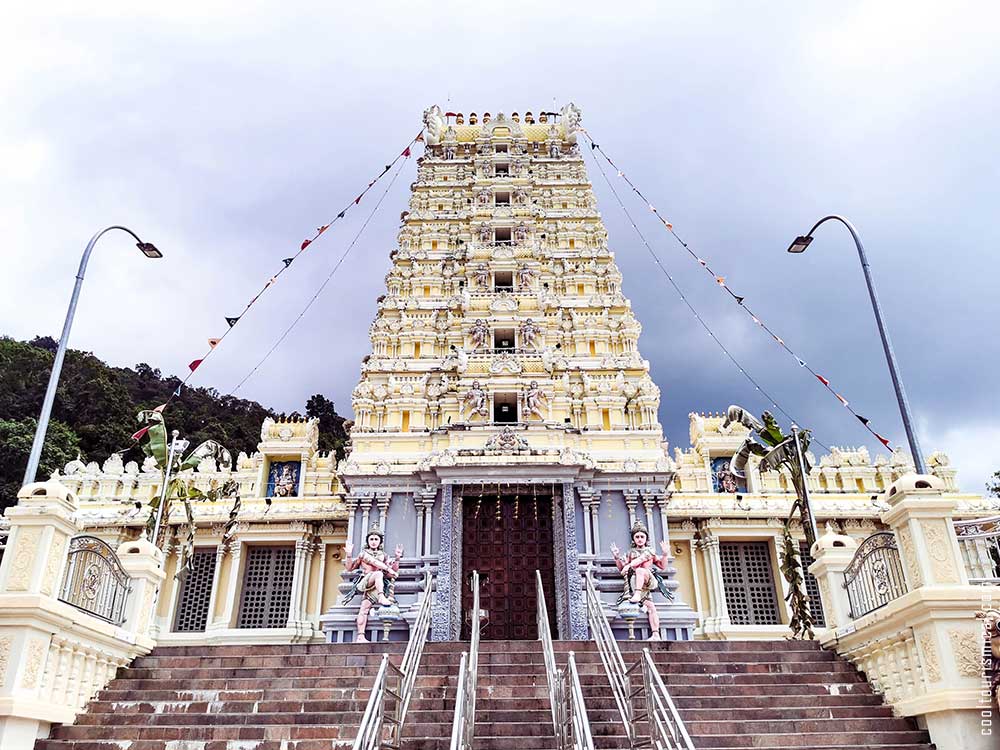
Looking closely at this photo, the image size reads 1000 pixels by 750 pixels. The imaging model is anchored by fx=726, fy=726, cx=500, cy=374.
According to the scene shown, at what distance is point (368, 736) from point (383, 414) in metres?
13.6

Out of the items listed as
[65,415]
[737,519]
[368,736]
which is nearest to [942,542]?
[368,736]

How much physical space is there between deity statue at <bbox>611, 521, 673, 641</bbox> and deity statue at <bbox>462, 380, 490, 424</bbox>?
4.94m

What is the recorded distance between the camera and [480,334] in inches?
823

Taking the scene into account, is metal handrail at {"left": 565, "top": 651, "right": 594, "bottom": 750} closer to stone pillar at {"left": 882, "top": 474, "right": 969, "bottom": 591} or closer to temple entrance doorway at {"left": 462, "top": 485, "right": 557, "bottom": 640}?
stone pillar at {"left": 882, "top": 474, "right": 969, "bottom": 591}

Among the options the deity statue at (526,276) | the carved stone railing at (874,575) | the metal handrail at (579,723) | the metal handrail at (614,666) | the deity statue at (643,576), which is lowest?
the metal handrail at (579,723)

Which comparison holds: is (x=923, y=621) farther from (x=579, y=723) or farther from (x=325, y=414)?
(x=325, y=414)

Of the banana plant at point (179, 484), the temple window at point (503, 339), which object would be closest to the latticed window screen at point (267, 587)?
the banana plant at point (179, 484)

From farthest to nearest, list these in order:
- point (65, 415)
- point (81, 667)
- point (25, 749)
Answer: point (65, 415) → point (81, 667) → point (25, 749)

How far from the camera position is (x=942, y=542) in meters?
8.55

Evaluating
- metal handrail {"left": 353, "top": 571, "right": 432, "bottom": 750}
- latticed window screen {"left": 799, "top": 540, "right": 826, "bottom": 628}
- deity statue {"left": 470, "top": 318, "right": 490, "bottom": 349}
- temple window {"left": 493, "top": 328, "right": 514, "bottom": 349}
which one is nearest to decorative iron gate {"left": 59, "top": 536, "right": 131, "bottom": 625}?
metal handrail {"left": 353, "top": 571, "right": 432, "bottom": 750}

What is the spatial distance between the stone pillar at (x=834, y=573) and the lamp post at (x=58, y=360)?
11.7 meters

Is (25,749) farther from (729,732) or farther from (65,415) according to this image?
(65,415)

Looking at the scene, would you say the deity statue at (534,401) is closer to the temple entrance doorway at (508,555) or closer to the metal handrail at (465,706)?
the temple entrance doorway at (508,555)

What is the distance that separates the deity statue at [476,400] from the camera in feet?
63.0
